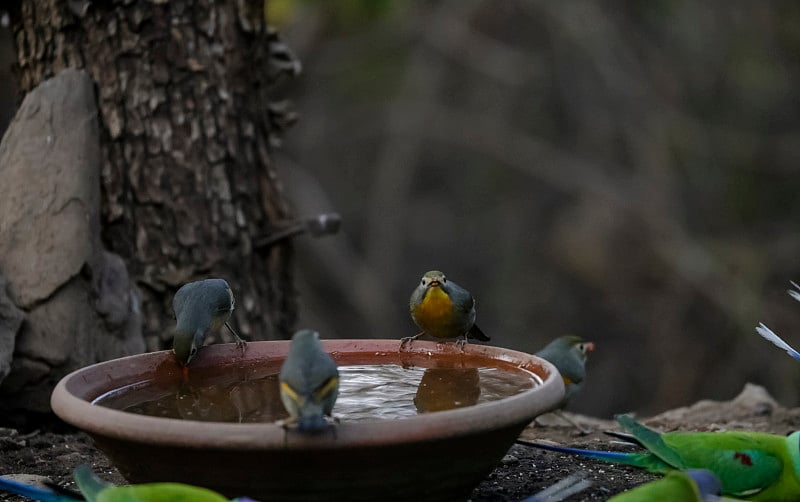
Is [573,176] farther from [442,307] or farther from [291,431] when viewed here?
[291,431]

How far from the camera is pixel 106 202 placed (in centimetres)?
518

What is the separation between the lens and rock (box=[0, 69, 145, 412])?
4.64m

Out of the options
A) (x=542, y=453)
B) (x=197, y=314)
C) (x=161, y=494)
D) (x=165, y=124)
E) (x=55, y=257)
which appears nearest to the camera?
(x=161, y=494)

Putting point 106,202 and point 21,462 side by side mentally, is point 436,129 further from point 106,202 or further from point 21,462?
point 21,462

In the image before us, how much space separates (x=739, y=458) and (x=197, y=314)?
6.54ft

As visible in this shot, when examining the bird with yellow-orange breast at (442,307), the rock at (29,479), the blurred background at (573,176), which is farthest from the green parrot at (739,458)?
the blurred background at (573,176)

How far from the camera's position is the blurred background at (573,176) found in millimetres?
11016

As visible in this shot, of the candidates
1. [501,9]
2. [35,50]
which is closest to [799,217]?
[501,9]

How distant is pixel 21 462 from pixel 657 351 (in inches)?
330

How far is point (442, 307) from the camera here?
4.52 meters

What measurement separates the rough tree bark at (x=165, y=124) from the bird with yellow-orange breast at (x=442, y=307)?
1.30m

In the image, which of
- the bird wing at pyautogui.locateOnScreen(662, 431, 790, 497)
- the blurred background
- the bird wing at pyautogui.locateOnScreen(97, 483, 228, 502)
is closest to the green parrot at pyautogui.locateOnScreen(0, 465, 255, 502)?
the bird wing at pyautogui.locateOnScreen(97, 483, 228, 502)

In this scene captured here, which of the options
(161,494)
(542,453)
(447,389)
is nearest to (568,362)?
(542,453)

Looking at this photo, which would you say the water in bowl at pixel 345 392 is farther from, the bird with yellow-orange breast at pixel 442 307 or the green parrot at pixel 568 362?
the green parrot at pixel 568 362
